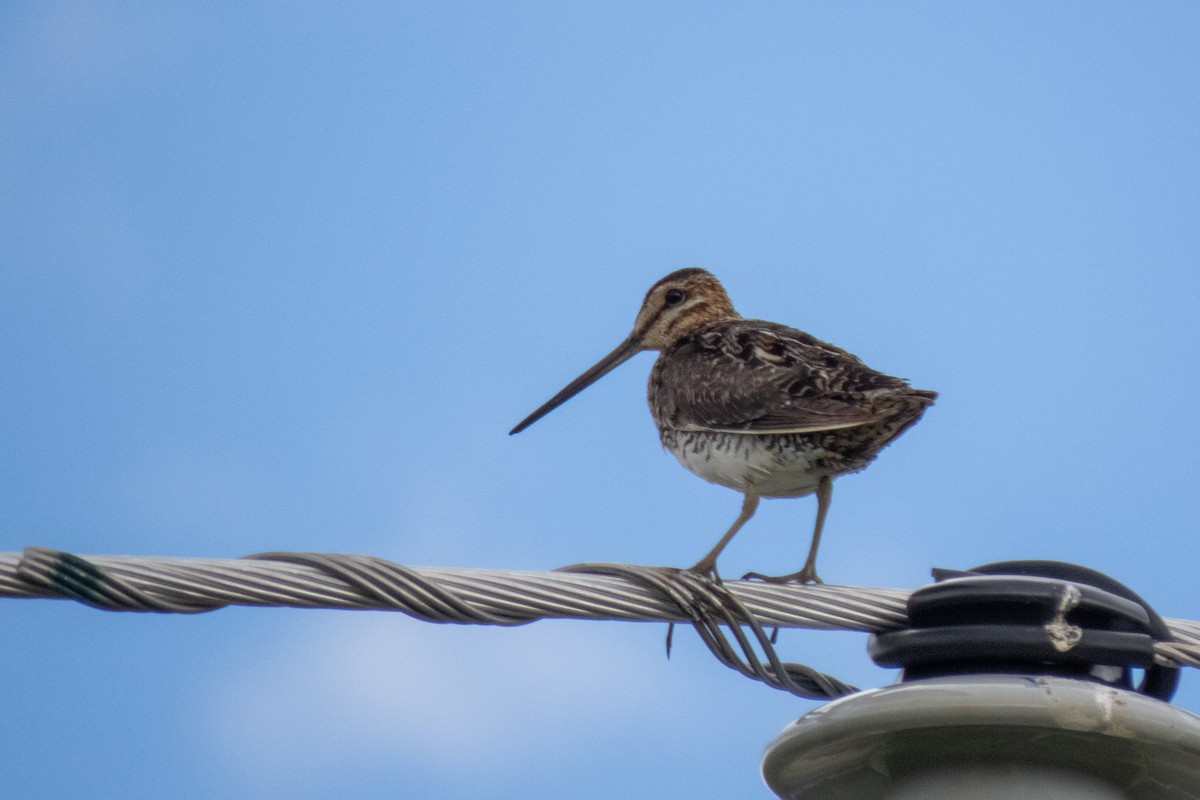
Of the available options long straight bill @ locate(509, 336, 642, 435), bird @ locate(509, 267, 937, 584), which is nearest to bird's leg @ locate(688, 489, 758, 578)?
bird @ locate(509, 267, 937, 584)

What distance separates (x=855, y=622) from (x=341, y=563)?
1.07 metres

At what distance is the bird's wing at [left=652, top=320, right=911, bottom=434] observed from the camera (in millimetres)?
6066

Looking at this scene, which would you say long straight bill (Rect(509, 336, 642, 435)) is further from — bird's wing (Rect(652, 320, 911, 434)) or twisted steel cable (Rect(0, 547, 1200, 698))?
twisted steel cable (Rect(0, 547, 1200, 698))

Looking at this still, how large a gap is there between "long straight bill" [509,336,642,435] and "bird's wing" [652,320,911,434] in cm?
104

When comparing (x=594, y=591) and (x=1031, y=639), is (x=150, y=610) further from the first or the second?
(x=1031, y=639)

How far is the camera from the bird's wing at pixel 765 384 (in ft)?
19.9

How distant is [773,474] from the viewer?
6.44 m

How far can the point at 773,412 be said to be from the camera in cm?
626

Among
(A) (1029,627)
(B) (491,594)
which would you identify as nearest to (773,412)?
(B) (491,594)

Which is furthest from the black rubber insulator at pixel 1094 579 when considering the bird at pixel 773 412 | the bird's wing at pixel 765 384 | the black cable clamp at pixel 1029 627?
the bird's wing at pixel 765 384

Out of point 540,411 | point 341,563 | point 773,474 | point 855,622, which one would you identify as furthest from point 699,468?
point 341,563

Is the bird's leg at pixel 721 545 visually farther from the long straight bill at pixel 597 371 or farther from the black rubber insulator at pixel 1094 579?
the black rubber insulator at pixel 1094 579

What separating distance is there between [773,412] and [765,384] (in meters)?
0.21

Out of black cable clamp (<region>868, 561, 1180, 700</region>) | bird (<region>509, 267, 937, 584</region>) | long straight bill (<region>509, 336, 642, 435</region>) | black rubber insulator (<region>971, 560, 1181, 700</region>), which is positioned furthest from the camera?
long straight bill (<region>509, 336, 642, 435</region>)
